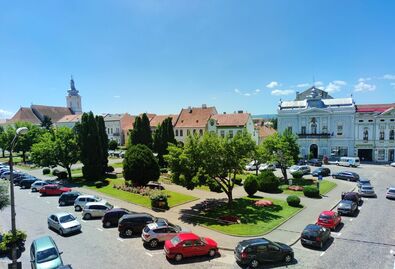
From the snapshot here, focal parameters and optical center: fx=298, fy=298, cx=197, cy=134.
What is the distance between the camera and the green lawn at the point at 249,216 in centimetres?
2344

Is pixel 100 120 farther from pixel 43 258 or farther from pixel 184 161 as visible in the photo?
pixel 43 258

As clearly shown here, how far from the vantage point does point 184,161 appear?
2872cm

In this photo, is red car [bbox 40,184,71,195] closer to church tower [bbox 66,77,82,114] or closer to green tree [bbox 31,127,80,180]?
green tree [bbox 31,127,80,180]

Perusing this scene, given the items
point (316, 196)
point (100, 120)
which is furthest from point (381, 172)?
point (100, 120)

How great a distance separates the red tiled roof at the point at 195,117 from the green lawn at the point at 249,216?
41723 millimetres

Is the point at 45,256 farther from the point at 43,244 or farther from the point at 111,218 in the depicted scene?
the point at 111,218

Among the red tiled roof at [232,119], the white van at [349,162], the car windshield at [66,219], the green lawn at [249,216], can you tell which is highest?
the red tiled roof at [232,119]

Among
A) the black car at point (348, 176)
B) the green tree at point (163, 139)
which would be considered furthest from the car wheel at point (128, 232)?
the black car at point (348, 176)

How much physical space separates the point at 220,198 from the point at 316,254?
614 inches

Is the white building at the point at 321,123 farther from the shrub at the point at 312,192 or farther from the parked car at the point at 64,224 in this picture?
the parked car at the point at 64,224

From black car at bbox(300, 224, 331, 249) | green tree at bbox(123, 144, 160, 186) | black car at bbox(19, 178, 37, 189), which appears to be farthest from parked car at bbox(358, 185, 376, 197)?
black car at bbox(19, 178, 37, 189)

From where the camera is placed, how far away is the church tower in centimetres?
12594

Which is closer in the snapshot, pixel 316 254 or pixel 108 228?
pixel 316 254

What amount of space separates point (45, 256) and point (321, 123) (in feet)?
203
